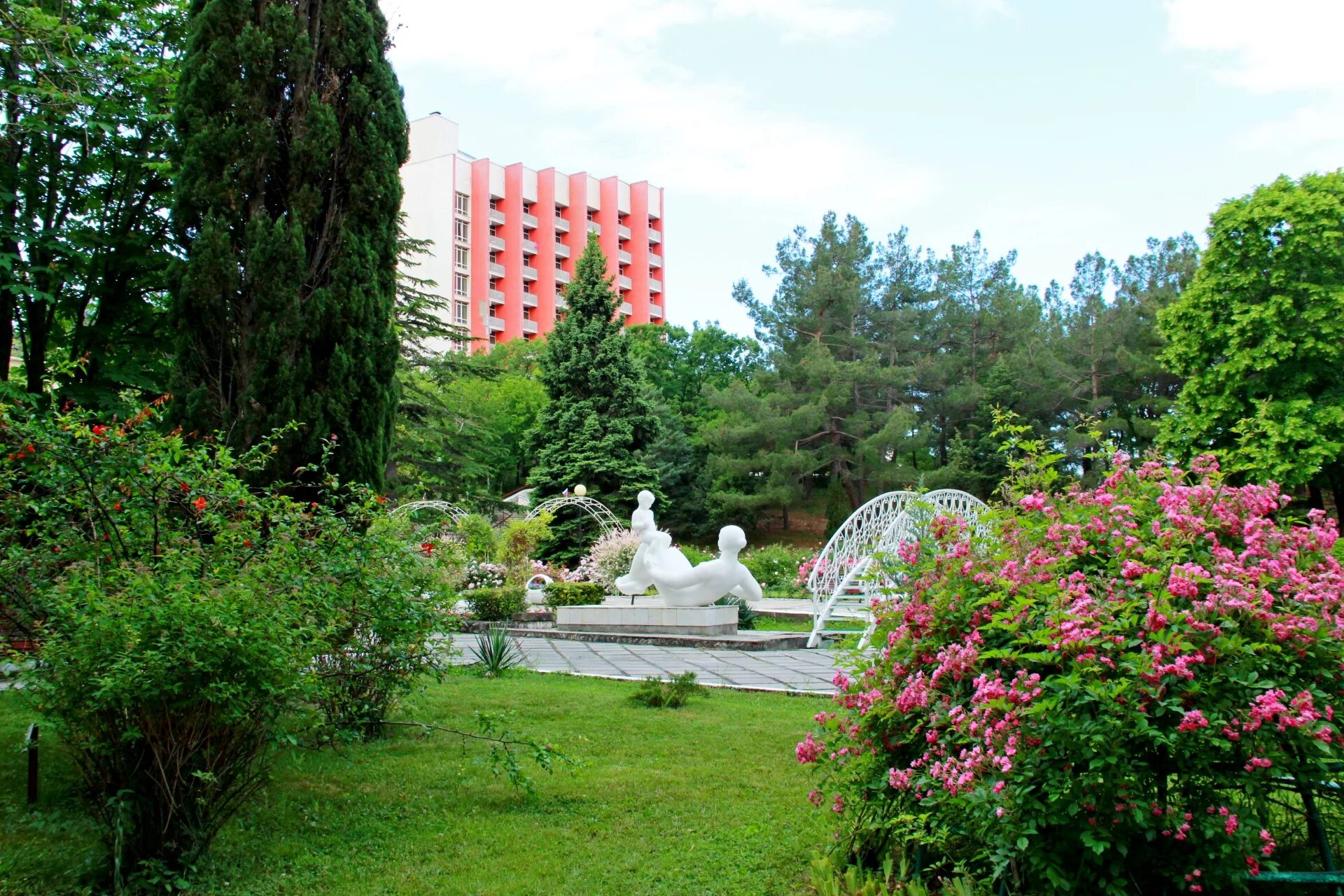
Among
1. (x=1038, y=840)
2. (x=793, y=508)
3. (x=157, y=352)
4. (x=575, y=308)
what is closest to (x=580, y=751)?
(x=1038, y=840)

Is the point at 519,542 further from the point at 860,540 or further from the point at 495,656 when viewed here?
the point at 495,656

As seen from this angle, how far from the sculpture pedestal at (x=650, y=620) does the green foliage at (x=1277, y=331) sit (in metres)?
15.0

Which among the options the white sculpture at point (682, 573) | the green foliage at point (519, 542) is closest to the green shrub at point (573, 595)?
the white sculpture at point (682, 573)

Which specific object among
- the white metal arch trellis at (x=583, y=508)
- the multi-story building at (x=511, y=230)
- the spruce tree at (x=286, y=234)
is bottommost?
the white metal arch trellis at (x=583, y=508)

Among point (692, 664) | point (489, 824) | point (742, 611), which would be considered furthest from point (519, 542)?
point (489, 824)

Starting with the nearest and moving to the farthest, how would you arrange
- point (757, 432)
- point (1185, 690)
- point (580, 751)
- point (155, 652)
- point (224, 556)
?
point (1185, 690), point (155, 652), point (224, 556), point (580, 751), point (757, 432)

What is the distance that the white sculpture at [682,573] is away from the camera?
14367 millimetres

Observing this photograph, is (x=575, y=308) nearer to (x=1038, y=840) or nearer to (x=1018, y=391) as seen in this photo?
(x=1018, y=391)

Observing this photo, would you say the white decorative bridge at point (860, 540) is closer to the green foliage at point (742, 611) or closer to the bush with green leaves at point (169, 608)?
the green foliage at point (742, 611)

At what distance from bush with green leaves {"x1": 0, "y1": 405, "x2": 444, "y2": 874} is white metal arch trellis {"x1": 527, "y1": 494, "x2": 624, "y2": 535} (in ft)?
61.0

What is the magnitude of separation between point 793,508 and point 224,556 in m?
40.2

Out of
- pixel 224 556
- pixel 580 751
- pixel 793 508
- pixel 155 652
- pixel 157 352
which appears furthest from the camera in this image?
pixel 793 508

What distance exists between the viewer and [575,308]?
33875 mm

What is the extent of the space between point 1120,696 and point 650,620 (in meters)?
12.8
